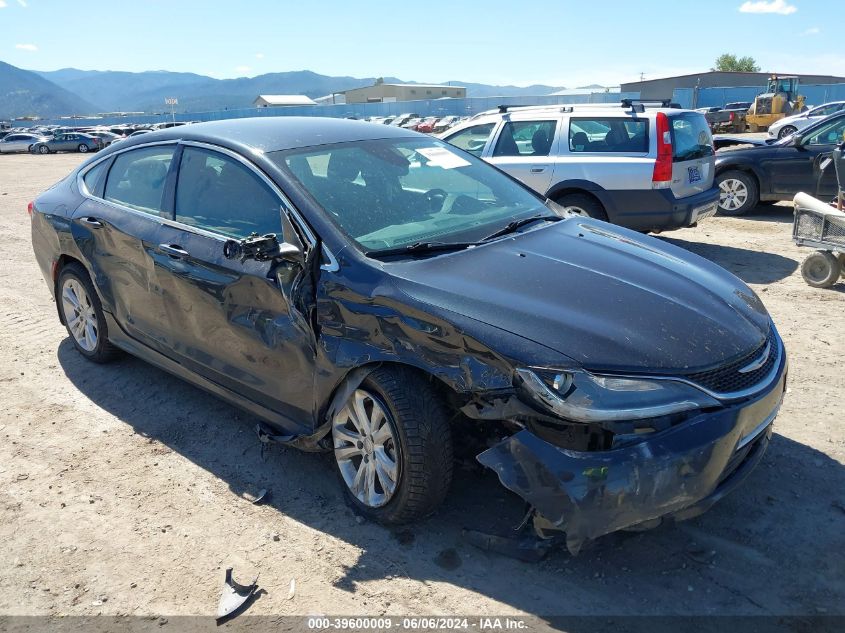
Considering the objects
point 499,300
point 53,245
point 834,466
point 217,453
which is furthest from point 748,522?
point 53,245

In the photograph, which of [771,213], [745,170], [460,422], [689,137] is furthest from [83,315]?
[771,213]

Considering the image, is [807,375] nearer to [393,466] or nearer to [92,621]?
[393,466]

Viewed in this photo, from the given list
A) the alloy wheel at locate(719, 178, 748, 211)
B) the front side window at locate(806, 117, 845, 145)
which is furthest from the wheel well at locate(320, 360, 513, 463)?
the front side window at locate(806, 117, 845, 145)

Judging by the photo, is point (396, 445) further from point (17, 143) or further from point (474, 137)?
point (17, 143)

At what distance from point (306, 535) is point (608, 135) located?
653 cm

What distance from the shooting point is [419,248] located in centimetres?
321

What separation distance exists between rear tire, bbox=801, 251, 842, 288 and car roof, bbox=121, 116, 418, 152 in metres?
4.36

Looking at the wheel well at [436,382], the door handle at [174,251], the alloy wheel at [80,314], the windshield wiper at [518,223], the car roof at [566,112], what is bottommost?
the alloy wheel at [80,314]

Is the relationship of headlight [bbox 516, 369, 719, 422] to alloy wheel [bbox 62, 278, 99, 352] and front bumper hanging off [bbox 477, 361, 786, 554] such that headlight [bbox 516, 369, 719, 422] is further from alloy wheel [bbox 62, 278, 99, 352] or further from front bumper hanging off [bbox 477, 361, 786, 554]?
alloy wheel [bbox 62, 278, 99, 352]

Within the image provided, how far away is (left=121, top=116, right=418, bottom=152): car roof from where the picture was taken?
3.76 metres

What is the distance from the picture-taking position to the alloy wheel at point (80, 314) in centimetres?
491

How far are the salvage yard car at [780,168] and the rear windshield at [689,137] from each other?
216 centimetres

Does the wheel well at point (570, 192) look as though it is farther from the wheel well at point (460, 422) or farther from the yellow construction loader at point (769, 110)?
the yellow construction loader at point (769, 110)

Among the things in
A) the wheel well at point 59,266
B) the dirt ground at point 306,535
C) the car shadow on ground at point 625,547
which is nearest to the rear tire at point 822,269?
the dirt ground at point 306,535
